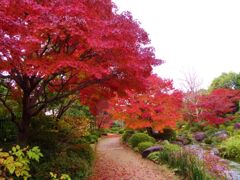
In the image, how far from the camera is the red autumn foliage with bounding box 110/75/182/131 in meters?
18.2

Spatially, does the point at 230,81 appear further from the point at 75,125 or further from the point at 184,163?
the point at 184,163

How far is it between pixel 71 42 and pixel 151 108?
36.6ft

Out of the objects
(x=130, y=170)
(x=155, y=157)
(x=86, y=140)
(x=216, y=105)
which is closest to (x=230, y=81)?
(x=216, y=105)

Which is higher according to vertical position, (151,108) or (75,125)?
(151,108)

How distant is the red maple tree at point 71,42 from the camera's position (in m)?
5.88

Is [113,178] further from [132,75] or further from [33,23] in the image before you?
[33,23]

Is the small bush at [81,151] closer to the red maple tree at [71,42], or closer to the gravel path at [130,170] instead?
the gravel path at [130,170]

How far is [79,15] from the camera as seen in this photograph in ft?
20.0

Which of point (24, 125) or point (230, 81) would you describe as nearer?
point (24, 125)

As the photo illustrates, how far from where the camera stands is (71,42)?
7633mm

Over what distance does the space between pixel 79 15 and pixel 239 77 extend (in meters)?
31.7

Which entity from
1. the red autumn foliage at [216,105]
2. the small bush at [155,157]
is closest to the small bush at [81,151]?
the small bush at [155,157]

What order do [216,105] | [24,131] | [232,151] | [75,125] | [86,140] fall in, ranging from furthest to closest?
[216,105], [86,140], [232,151], [75,125], [24,131]

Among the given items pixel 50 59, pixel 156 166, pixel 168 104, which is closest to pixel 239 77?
pixel 168 104
